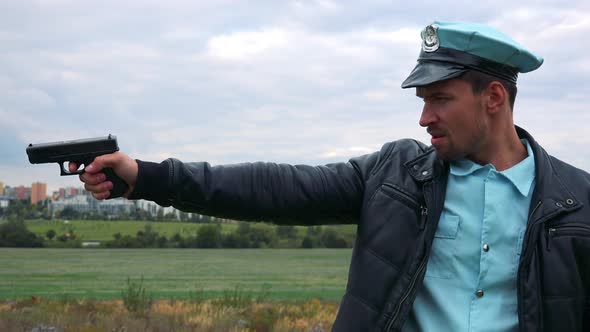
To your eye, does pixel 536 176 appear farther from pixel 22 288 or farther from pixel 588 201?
pixel 22 288

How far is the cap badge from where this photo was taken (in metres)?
3.53

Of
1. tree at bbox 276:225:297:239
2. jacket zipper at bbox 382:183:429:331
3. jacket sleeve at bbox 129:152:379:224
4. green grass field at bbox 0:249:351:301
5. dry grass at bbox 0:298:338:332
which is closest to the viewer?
jacket zipper at bbox 382:183:429:331

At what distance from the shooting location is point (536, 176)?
139 inches

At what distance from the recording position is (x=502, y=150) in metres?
3.62

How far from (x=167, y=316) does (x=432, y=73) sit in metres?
6.88

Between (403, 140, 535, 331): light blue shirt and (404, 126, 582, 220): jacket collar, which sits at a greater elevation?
(404, 126, 582, 220): jacket collar

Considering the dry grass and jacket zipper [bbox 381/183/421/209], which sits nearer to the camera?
jacket zipper [bbox 381/183/421/209]

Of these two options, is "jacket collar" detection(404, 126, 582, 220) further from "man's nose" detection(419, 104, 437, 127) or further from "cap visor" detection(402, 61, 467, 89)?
"cap visor" detection(402, 61, 467, 89)

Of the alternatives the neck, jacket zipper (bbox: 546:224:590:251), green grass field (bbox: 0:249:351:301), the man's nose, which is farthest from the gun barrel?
green grass field (bbox: 0:249:351:301)

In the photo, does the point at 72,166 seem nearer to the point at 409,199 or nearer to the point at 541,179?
the point at 409,199

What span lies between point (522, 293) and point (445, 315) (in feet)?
1.04

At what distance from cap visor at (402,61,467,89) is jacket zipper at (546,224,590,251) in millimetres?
752

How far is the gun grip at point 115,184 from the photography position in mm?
3311

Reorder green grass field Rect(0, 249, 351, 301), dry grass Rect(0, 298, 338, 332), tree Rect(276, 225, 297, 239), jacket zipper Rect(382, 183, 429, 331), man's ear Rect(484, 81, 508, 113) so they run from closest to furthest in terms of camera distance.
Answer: jacket zipper Rect(382, 183, 429, 331) < man's ear Rect(484, 81, 508, 113) < dry grass Rect(0, 298, 338, 332) < green grass field Rect(0, 249, 351, 301) < tree Rect(276, 225, 297, 239)
